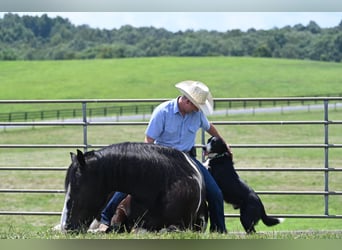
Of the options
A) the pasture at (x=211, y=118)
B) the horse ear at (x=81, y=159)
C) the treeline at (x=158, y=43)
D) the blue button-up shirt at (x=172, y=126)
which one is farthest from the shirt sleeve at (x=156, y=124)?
the treeline at (x=158, y=43)

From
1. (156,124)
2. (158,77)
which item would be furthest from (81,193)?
(158,77)

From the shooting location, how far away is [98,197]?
18.5 ft

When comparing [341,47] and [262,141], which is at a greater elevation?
[341,47]

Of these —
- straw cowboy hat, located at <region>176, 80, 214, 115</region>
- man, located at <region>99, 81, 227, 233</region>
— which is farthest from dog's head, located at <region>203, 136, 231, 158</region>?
straw cowboy hat, located at <region>176, 80, 214, 115</region>

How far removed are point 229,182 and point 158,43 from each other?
59.2 meters

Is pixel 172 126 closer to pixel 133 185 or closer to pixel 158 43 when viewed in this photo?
pixel 133 185

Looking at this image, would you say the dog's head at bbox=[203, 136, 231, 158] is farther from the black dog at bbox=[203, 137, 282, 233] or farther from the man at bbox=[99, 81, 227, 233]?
the man at bbox=[99, 81, 227, 233]

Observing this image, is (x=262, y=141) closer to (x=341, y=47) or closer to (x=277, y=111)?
(x=277, y=111)

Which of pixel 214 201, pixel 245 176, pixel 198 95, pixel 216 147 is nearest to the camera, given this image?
pixel 198 95

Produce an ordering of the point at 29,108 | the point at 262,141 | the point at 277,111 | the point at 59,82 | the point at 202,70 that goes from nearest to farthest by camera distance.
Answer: the point at 262,141 < the point at 277,111 < the point at 29,108 < the point at 59,82 < the point at 202,70

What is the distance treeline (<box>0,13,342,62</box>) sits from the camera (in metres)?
57.0

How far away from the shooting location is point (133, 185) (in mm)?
5609

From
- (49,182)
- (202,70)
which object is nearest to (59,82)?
(202,70)

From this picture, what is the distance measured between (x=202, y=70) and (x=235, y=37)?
1000cm
